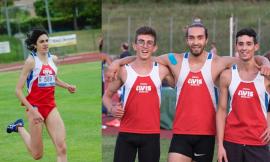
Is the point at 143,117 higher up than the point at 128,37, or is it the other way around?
the point at 143,117

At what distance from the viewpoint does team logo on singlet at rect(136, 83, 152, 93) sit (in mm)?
5875

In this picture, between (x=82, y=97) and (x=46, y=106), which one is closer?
(x=46, y=106)

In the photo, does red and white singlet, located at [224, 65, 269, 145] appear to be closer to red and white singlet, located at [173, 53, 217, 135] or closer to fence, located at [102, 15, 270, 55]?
red and white singlet, located at [173, 53, 217, 135]

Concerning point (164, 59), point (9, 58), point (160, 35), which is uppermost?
point (164, 59)

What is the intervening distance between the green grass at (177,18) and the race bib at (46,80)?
2041cm

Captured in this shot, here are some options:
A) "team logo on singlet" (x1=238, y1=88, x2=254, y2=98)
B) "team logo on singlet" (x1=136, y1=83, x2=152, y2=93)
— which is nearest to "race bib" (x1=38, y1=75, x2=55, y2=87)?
"team logo on singlet" (x1=136, y1=83, x2=152, y2=93)

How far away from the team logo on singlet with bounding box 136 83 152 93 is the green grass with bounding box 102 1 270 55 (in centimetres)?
2120

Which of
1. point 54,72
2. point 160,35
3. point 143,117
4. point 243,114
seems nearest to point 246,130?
point 243,114

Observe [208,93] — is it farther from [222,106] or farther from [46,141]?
[46,141]

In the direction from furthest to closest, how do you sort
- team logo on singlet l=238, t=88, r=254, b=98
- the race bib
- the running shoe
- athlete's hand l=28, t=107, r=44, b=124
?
1. the running shoe
2. the race bib
3. athlete's hand l=28, t=107, r=44, b=124
4. team logo on singlet l=238, t=88, r=254, b=98

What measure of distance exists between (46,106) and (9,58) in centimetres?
485

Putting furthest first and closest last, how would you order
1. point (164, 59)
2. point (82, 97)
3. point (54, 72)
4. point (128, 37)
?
point (128, 37), point (82, 97), point (54, 72), point (164, 59)

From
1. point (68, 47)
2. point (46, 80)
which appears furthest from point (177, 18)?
point (46, 80)

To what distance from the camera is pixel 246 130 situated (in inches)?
220
